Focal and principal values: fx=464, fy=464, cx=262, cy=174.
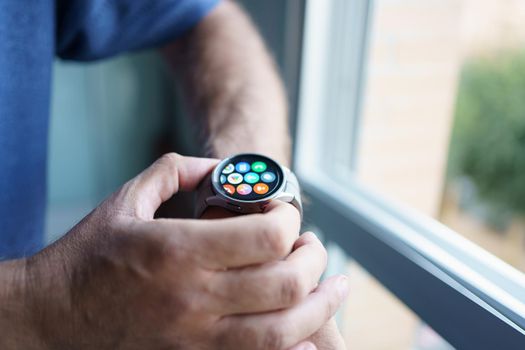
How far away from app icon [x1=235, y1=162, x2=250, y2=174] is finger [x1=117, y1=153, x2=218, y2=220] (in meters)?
0.02

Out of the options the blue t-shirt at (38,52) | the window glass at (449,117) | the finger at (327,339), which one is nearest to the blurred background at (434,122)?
the window glass at (449,117)

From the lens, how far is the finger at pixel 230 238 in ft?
1.02

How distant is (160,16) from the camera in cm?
71

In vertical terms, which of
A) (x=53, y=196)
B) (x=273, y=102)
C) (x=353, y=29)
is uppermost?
(x=353, y=29)

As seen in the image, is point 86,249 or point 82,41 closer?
point 86,249

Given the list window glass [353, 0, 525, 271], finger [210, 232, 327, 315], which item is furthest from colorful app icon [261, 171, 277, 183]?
window glass [353, 0, 525, 271]

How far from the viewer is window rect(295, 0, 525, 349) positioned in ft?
2.56

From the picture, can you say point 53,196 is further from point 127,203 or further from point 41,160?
point 127,203

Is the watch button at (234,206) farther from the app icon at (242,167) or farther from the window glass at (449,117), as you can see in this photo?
the window glass at (449,117)

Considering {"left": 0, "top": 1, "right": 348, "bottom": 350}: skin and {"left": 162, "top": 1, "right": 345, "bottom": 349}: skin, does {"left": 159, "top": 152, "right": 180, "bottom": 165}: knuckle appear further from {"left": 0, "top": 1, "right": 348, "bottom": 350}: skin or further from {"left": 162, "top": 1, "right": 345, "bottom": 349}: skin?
{"left": 162, "top": 1, "right": 345, "bottom": 349}: skin

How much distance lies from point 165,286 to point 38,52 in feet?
1.52

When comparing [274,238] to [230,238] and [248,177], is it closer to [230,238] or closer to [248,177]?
[230,238]

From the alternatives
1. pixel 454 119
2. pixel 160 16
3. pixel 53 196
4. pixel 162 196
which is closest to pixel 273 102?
pixel 160 16

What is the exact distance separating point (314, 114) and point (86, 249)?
0.66 metres
